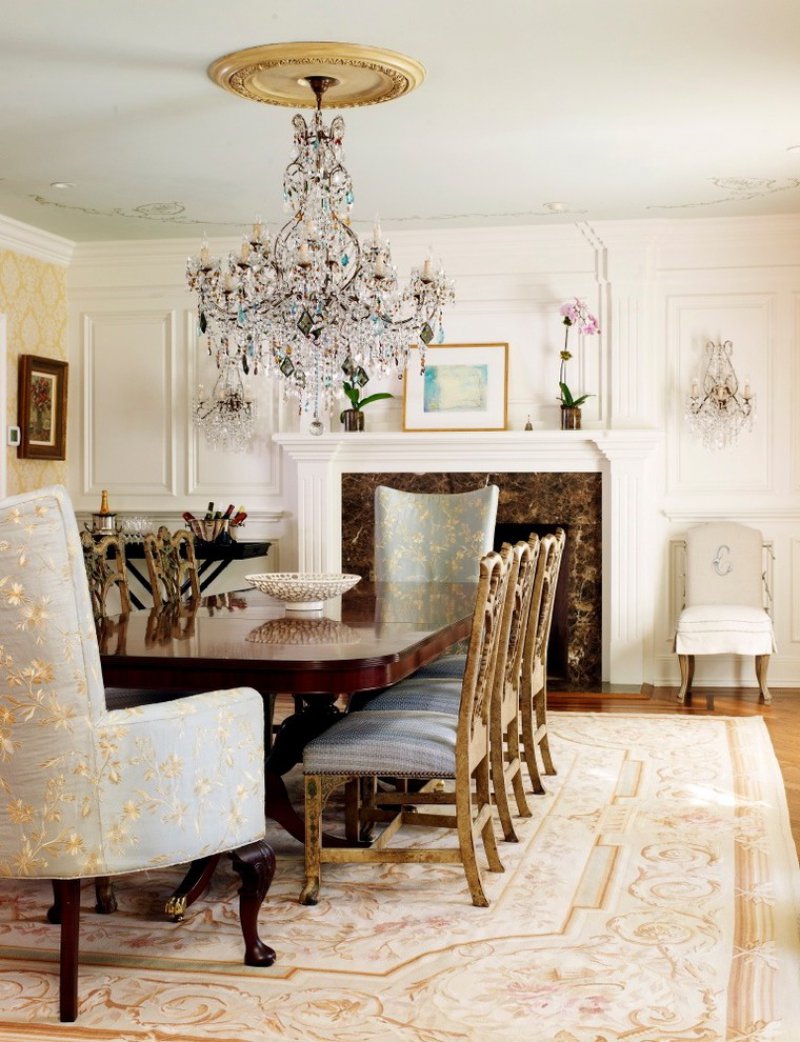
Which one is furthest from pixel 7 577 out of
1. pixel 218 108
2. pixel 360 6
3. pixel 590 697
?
pixel 590 697

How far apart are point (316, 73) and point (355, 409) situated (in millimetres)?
2872

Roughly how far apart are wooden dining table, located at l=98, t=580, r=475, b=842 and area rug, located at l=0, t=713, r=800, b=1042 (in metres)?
0.43

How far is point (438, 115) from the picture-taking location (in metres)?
4.89

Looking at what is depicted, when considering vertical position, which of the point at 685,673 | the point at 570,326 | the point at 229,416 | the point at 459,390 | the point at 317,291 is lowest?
the point at 685,673

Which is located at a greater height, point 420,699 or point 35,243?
point 35,243

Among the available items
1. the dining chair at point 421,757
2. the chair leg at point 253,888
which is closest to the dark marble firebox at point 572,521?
the dining chair at point 421,757

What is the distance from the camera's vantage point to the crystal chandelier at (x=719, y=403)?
22.2ft

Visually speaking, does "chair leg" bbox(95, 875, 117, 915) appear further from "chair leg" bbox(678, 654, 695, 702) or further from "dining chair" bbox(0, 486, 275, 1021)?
"chair leg" bbox(678, 654, 695, 702)

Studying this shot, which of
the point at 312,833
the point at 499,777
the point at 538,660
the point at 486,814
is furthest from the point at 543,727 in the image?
the point at 312,833

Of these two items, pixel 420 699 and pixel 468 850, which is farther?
pixel 420 699

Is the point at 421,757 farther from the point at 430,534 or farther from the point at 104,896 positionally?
the point at 430,534

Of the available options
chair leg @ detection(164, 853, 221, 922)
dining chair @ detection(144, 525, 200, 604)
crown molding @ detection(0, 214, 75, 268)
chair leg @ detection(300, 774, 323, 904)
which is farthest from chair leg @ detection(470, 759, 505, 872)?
crown molding @ detection(0, 214, 75, 268)

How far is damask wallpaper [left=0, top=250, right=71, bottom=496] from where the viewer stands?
273 inches

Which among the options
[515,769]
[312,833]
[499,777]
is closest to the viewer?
[312,833]
